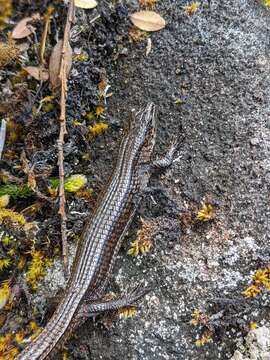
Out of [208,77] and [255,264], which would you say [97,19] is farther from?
[255,264]

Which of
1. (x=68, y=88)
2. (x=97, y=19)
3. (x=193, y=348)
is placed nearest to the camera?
(x=193, y=348)

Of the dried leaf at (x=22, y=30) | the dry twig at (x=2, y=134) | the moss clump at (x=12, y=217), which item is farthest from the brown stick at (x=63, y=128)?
the dry twig at (x=2, y=134)

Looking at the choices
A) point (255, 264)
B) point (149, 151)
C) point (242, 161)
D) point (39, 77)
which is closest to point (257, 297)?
point (255, 264)

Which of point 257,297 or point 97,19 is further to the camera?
point 97,19

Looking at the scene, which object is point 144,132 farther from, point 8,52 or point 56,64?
point 8,52

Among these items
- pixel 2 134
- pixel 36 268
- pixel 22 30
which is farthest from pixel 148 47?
pixel 36 268

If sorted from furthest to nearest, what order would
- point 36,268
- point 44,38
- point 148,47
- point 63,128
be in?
point 148,47
point 44,38
point 63,128
point 36,268

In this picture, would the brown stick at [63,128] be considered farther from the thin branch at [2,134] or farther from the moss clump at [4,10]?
the moss clump at [4,10]
